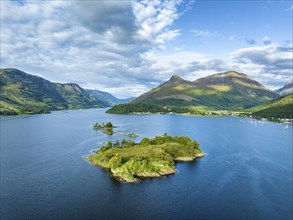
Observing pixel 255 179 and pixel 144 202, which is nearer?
pixel 144 202

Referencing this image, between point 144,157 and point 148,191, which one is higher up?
point 144,157

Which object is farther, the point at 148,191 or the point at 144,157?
the point at 144,157

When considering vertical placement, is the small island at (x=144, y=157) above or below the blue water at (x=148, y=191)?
above

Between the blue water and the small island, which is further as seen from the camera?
the small island

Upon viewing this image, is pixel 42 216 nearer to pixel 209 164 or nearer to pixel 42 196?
pixel 42 196

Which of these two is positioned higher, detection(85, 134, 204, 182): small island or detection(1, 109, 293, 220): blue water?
detection(85, 134, 204, 182): small island

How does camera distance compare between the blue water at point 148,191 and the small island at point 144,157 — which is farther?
the small island at point 144,157

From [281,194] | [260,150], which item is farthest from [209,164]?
[260,150]

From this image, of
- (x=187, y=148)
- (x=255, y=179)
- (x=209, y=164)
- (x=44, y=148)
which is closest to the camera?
(x=255, y=179)
